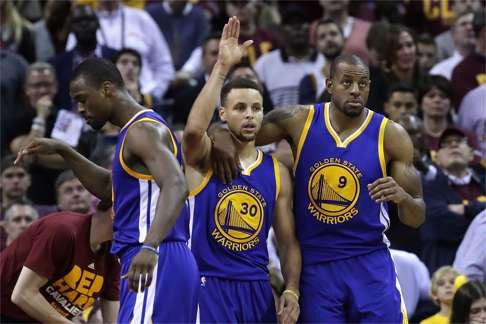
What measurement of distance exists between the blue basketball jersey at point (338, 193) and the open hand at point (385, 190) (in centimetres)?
36

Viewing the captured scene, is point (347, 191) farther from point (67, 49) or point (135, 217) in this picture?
point (67, 49)

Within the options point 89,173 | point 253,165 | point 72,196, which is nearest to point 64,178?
point 72,196

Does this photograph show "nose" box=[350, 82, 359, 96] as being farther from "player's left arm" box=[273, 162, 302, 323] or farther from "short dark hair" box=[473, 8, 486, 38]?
"short dark hair" box=[473, 8, 486, 38]

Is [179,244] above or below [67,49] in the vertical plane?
below

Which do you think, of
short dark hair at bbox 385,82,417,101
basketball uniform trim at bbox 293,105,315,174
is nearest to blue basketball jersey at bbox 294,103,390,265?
basketball uniform trim at bbox 293,105,315,174

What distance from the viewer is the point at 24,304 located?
6898mm

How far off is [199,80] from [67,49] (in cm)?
144

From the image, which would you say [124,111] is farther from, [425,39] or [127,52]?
[425,39]

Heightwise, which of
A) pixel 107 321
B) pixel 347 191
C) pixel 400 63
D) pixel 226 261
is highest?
pixel 400 63

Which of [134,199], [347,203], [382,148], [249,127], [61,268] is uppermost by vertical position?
[249,127]

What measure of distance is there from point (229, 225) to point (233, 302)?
18.9 inches

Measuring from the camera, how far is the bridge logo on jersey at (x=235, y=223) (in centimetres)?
702

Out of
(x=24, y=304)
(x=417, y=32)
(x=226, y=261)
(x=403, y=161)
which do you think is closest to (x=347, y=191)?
(x=403, y=161)

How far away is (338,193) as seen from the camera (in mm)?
7027
